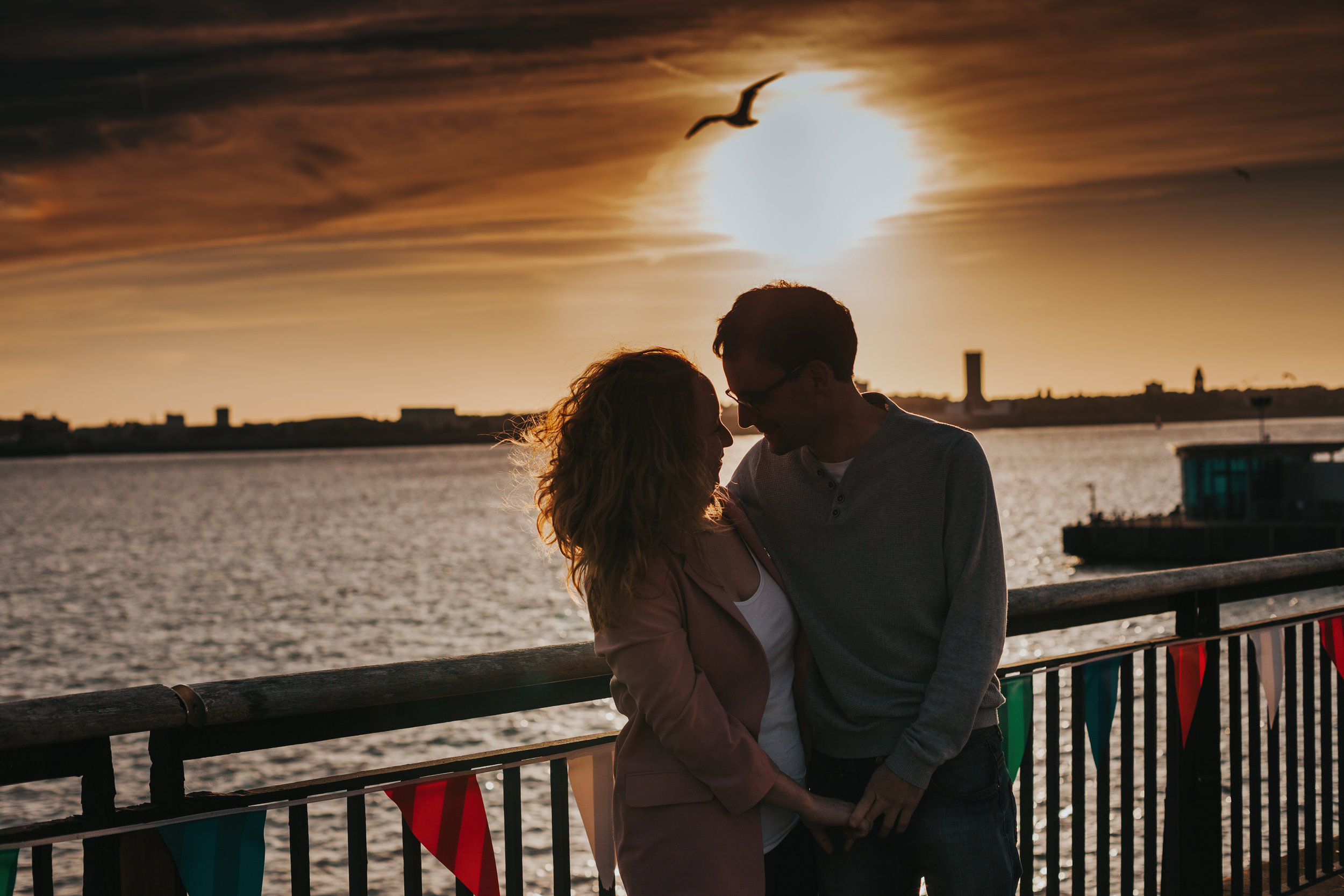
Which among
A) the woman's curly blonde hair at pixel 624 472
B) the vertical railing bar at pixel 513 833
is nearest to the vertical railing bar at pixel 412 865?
the vertical railing bar at pixel 513 833

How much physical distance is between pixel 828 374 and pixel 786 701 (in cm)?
72

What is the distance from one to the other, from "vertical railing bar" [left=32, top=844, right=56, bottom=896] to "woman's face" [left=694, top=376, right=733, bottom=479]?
1.37m

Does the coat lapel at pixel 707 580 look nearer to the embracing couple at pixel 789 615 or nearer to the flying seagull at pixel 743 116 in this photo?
the embracing couple at pixel 789 615

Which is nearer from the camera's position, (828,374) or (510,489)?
(828,374)

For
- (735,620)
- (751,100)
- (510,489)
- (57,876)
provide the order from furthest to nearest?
(57,876) → (751,100) → (510,489) → (735,620)

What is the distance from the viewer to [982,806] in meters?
2.45

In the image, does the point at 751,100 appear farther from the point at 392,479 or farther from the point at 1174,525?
the point at 392,479

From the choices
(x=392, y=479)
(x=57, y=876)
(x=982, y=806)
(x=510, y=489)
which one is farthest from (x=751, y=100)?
(x=392, y=479)

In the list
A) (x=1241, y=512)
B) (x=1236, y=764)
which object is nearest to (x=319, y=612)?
(x=1241, y=512)

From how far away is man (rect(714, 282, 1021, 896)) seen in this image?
2.34 metres

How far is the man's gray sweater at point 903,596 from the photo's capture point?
233cm

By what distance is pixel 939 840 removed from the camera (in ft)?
7.93

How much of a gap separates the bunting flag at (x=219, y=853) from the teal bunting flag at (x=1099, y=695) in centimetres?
253

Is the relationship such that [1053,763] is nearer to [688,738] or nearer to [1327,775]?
[688,738]
